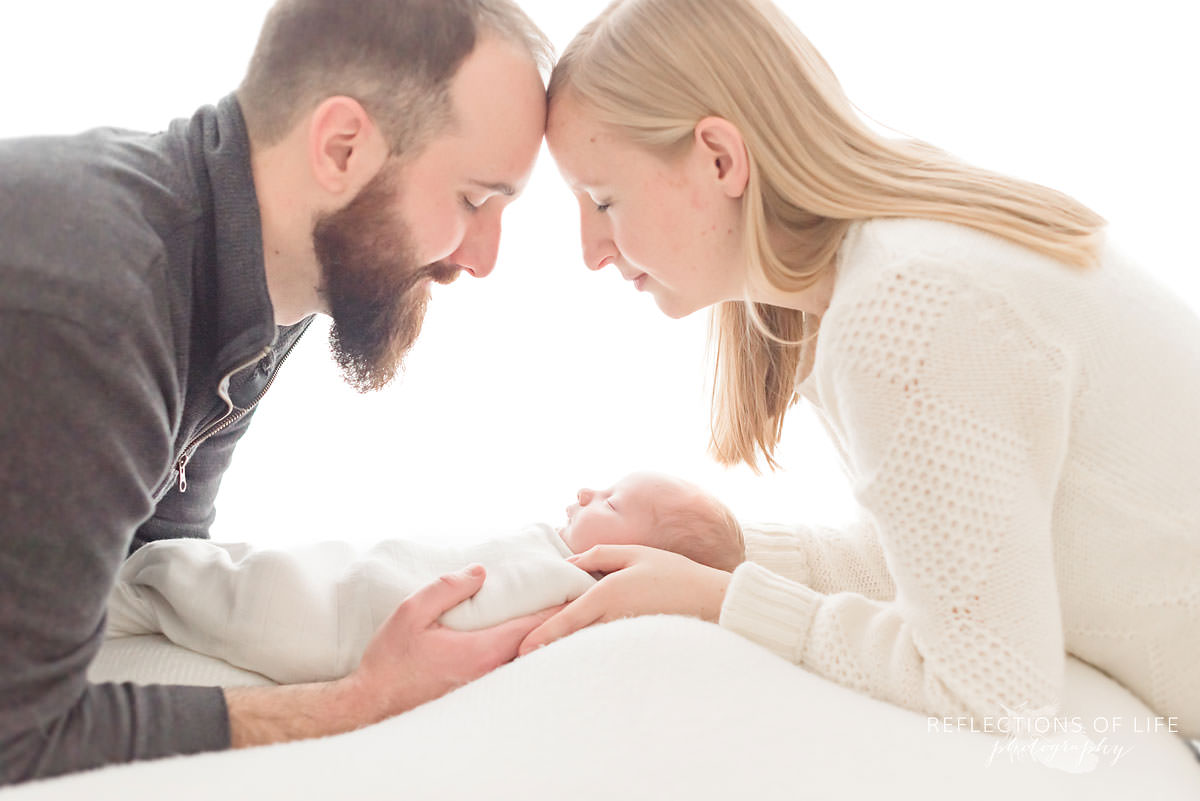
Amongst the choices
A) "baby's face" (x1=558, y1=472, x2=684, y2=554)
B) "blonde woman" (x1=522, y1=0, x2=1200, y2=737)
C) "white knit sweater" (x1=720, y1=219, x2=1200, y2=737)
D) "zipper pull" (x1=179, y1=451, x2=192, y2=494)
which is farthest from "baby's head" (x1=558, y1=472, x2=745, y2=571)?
"zipper pull" (x1=179, y1=451, x2=192, y2=494)

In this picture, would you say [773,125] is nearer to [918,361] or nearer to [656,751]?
[918,361]

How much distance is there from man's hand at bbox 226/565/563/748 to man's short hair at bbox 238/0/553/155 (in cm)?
77

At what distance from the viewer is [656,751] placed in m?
1.39

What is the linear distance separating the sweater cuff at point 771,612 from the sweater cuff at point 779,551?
38 centimetres

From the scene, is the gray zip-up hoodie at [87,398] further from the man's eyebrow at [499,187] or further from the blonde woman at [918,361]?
the blonde woman at [918,361]

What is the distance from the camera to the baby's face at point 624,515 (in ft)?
6.81

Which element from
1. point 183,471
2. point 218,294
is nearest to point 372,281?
point 218,294

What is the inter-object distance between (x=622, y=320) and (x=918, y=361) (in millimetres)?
1723

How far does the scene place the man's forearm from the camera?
153cm

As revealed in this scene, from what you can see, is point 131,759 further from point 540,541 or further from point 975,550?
point 975,550

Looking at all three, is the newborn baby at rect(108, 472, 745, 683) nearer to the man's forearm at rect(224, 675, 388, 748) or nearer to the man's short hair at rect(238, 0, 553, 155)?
the man's forearm at rect(224, 675, 388, 748)

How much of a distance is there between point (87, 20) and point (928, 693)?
2573 millimetres

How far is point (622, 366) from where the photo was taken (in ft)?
10.4

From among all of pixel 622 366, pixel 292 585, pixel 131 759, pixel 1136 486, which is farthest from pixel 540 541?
pixel 622 366
